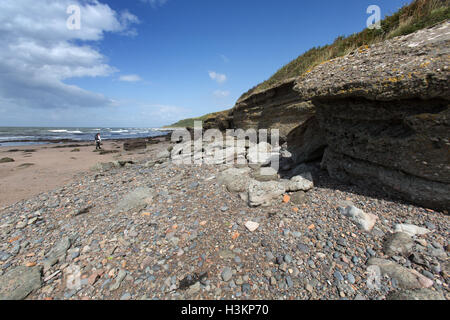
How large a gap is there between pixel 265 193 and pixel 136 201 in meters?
3.72

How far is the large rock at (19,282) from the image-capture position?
271 centimetres

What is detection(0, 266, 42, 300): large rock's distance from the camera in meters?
2.71

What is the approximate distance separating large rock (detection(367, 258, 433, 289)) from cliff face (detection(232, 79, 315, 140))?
591 cm

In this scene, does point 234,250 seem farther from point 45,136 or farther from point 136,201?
point 45,136

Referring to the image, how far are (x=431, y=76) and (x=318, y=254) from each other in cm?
339

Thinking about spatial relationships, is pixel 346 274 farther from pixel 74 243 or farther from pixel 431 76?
pixel 74 243

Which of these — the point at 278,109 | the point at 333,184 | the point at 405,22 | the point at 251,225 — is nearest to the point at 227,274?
the point at 251,225

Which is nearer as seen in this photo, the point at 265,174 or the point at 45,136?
the point at 265,174

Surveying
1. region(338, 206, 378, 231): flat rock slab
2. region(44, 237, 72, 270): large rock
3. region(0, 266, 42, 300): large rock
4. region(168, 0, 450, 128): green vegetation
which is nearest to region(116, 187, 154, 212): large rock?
region(44, 237, 72, 270): large rock

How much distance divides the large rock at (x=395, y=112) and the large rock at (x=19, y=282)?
259 inches

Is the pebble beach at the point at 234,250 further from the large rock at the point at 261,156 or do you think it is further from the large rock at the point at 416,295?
the large rock at the point at 261,156

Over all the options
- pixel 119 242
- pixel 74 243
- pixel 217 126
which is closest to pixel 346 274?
pixel 119 242

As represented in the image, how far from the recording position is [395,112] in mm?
3314

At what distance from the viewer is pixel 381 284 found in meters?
2.27
